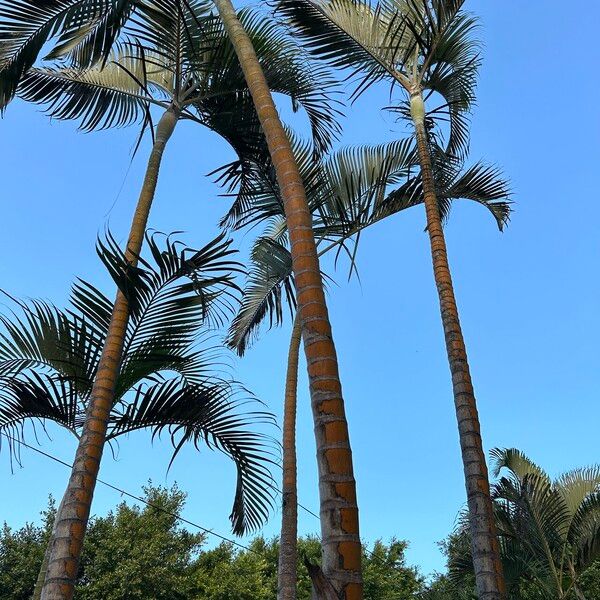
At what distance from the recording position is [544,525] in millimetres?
8406

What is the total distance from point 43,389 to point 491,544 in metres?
3.19

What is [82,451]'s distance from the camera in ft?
13.1

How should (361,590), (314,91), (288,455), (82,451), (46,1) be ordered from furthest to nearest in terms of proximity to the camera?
(288,455)
(314,91)
(46,1)
(82,451)
(361,590)

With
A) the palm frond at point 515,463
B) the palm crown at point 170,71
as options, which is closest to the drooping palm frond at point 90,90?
the palm crown at point 170,71

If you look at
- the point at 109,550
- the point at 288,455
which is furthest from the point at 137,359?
the point at 109,550

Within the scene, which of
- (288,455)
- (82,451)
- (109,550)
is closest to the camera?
(82,451)

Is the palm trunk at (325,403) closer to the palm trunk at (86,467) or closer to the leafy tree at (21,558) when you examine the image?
the palm trunk at (86,467)

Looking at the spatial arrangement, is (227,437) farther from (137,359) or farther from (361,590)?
(361,590)

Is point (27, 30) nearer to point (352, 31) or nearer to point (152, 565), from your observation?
point (352, 31)

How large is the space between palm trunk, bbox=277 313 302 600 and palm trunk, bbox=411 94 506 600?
1794 millimetres

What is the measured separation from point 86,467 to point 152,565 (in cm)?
1526

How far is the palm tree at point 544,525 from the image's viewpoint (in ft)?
26.7

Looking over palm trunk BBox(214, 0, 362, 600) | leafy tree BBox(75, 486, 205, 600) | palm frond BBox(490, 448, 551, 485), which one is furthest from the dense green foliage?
palm trunk BBox(214, 0, 362, 600)

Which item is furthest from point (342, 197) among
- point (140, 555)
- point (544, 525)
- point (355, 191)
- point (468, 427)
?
point (140, 555)
